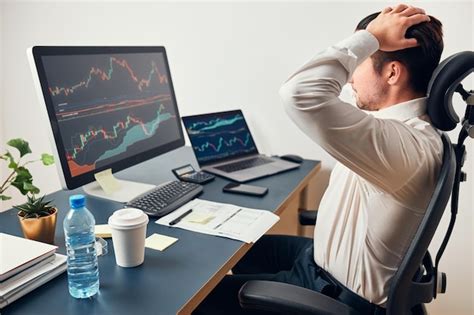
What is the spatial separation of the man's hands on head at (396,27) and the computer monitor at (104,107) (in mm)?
851

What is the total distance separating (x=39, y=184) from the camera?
262 centimetres

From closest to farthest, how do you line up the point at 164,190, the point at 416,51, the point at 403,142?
Answer: 1. the point at 403,142
2. the point at 416,51
3. the point at 164,190

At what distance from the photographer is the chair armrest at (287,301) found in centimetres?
98

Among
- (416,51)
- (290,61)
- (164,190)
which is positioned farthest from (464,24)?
(164,190)

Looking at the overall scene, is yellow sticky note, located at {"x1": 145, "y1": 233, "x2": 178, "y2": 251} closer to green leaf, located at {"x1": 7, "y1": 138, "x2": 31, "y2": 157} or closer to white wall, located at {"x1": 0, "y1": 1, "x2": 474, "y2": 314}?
green leaf, located at {"x1": 7, "y1": 138, "x2": 31, "y2": 157}

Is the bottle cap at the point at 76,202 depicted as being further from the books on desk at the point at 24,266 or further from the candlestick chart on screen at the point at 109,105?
the candlestick chart on screen at the point at 109,105

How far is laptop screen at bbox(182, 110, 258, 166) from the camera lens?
1.86 m

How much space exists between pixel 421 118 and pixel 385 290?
1.40 feet

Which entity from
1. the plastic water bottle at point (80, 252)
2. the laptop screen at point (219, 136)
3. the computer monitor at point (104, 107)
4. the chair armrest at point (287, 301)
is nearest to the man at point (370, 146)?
the chair armrest at point (287, 301)

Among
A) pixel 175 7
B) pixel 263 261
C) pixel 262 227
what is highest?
pixel 175 7

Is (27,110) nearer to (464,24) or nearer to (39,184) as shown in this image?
(39,184)

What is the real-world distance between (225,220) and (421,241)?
0.57 meters

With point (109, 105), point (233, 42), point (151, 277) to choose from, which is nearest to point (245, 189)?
point (109, 105)

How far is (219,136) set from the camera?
1953 millimetres
